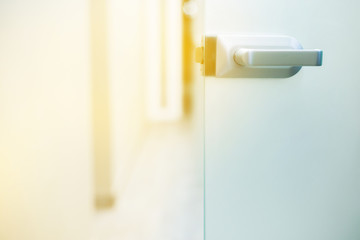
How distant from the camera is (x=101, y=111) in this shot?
1.35m

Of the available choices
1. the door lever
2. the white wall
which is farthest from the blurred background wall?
the door lever

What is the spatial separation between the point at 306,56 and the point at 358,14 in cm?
10

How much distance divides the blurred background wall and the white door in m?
0.60

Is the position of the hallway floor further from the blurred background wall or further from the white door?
the white door

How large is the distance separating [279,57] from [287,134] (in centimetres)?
10

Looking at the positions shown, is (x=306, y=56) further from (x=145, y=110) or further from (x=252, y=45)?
(x=145, y=110)

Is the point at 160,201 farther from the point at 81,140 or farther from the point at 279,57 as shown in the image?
the point at 279,57

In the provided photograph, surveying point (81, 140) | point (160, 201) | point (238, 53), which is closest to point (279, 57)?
point (238, 53)

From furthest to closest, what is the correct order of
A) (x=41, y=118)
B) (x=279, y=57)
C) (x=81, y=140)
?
(x=81, y=140)
(x=41, y=118)
(x=279, y=57)

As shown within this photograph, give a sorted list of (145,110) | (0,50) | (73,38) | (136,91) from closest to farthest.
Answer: (0,50)
(73,38)
(136,91)
(145,110)

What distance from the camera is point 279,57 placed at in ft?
0.91

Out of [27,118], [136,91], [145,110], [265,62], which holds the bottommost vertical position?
[145,110]

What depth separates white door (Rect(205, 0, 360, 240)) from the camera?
313mm

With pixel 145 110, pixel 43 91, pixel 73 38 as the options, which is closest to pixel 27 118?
pixel 43 91
